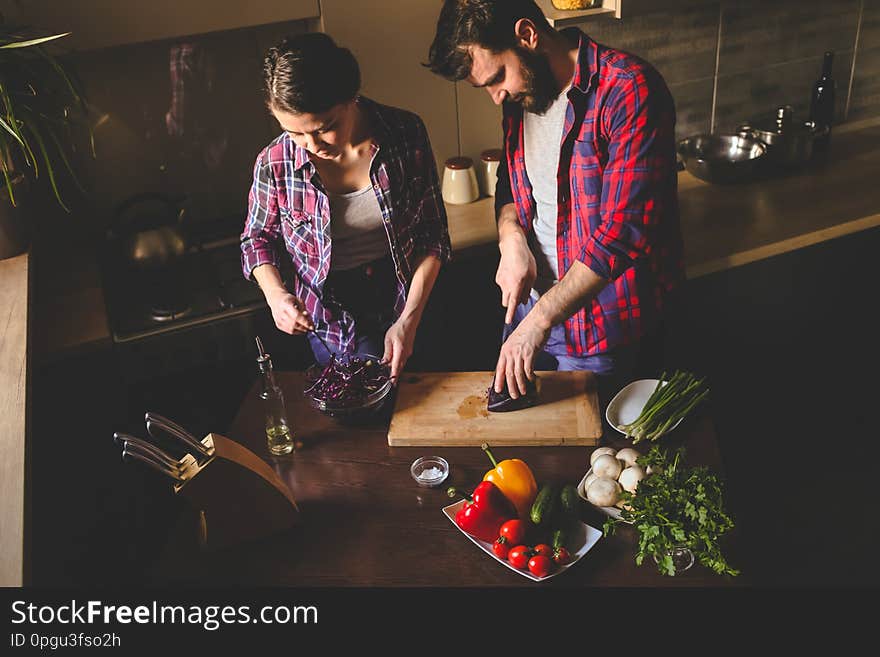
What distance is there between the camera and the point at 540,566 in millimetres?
1462

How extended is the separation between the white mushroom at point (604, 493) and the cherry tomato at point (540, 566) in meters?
0.19

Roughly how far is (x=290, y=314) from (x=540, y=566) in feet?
2.97

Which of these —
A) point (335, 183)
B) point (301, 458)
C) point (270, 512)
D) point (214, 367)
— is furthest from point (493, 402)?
point (214, 367)

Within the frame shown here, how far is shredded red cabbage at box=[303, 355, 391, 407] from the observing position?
1.86 metres

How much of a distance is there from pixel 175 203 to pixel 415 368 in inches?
39.6

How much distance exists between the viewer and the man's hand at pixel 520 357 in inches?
72.4

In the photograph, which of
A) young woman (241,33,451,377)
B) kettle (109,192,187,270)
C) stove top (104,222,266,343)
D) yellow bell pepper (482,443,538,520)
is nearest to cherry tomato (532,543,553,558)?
yellow bell pepper (482,443,538,520)

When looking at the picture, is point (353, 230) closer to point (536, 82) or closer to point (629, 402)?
point (536, 82)

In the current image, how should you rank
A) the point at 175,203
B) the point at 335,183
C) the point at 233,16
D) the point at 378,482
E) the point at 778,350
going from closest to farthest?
the point at 378,482 < the point at 335,183 < the point at 233,16 < the point at 175,203 < the point at 778,350

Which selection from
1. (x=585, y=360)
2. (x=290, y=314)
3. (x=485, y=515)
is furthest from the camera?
(x=585, y=360)

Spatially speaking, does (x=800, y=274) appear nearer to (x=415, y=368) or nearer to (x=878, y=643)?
(x=415, y=368)

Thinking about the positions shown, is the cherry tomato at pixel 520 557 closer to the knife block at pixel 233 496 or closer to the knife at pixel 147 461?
the knife block at pixel 233 496

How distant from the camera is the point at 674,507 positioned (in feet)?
4.70

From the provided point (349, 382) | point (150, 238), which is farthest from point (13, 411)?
point (150, 238)
